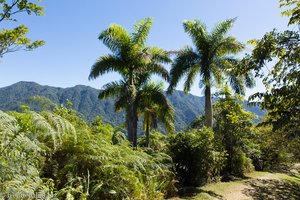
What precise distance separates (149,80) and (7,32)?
11338 mm

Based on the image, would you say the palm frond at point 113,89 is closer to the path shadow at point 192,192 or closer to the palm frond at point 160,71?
the palm frond at point 160,71

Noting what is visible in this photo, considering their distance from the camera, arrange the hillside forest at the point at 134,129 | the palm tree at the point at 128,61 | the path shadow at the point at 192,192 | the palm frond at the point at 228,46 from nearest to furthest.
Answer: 1. the hillside forest at the point at 134,129
2. the path shadow at the point at 192,192
3. the palm tree at the point at 128,61
4. the palm frond at the point at 228,46

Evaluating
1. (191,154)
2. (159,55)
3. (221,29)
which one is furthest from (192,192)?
(221,29)

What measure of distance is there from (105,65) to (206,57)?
555cm

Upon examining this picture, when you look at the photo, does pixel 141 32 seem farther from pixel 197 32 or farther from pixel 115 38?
pixel 197 32

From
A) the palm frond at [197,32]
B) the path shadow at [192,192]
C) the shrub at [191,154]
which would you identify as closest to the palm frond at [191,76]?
the palm frond at [197,32]

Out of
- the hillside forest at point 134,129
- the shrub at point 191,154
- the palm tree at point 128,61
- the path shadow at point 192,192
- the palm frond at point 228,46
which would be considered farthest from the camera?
the palm frond at point 228,46

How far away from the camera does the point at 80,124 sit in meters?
7.68

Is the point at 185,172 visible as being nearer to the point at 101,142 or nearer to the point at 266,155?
the point at 101,142

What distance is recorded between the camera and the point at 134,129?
48.6 feet

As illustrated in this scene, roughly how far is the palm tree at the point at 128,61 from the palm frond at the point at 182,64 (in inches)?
40.4

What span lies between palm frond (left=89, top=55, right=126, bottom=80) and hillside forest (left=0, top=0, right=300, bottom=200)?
5cm

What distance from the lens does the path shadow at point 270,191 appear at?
35.7 feet

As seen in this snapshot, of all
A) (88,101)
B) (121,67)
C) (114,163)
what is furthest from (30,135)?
(88,101)
